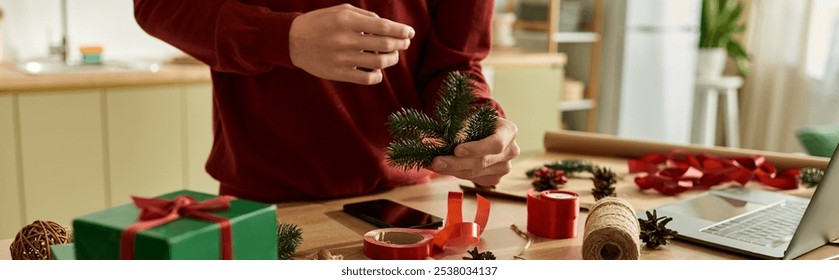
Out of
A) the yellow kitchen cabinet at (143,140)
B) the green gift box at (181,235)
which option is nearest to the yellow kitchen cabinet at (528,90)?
the yellow kitchen cabinet at (143,140)

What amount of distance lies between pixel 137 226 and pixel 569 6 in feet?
10.8

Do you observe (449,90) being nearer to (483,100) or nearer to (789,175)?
(483,100)

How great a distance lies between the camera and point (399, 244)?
82 centimetres

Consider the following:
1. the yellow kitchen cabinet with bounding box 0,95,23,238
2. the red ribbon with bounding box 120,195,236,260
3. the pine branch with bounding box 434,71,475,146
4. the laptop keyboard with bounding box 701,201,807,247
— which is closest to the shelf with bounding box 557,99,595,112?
the yellow kitchen cabinet with bounding box 0,95,23,238

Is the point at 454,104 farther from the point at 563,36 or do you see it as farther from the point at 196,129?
the point at 563,36

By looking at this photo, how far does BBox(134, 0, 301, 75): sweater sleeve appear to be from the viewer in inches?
→ 34.2

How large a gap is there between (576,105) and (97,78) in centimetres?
220

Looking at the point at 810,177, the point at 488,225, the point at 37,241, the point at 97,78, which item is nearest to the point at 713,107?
the point at 810,177

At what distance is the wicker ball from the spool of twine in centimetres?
52

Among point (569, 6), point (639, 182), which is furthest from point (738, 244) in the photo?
point (569, 6)

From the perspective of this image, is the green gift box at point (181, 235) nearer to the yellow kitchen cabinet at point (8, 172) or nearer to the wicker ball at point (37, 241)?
the wicker ball at point (37, 241)

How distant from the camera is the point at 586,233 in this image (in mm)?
798

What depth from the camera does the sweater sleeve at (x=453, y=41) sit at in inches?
47.5

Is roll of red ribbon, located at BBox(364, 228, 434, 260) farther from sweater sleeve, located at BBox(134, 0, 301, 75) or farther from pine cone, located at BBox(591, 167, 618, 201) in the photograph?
pine cone, located at BBox(591, 167, 618, 201)
